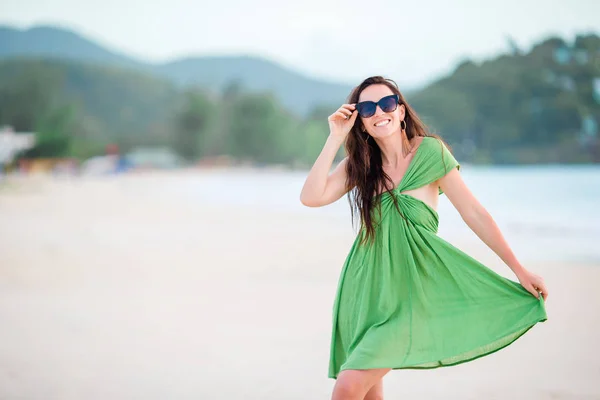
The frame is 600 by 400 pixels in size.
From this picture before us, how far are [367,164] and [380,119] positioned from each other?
0.57ft

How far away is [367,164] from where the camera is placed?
2.71 meters

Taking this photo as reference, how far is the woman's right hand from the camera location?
2.76 m

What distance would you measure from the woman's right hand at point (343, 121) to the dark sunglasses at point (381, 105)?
6 cm

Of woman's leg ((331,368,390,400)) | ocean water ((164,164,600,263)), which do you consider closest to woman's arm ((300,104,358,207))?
woman's leg ((331,368,390,400))

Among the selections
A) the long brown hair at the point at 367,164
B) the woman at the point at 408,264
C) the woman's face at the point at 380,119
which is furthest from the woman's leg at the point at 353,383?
the woman's face at the point at 380,119

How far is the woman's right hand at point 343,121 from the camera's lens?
9.04ft

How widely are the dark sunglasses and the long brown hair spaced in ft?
0.23

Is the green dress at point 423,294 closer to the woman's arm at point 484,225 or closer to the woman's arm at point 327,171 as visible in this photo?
the woman's arm at point 484,225

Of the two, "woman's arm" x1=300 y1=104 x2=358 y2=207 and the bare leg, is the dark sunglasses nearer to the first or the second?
"woman's arm" x1=300 y1=104 x2=358 y2=207

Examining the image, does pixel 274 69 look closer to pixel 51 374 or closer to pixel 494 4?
A: pixel 494 4

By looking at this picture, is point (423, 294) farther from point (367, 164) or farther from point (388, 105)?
point (388, 105)

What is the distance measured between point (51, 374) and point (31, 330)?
1409 millimetres

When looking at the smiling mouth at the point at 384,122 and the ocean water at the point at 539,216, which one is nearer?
the smiling mouth at the point at 384,122

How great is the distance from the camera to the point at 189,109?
346 feet
